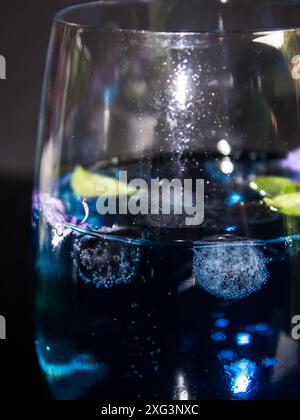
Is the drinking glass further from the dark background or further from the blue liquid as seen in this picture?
the dark background

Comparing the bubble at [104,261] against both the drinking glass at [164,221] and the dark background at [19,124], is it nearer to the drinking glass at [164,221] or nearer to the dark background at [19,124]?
the drinking glass at [164,221]

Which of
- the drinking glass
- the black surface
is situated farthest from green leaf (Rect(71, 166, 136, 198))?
the black surface

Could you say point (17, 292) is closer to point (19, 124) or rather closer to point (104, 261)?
point (104, 261)

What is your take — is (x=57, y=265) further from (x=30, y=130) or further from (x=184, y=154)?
(x=30, y=130)

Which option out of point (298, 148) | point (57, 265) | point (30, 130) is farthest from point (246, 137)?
point (30, 130)

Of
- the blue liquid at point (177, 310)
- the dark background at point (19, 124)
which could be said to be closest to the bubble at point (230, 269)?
the blue liquid at point (177, 310)

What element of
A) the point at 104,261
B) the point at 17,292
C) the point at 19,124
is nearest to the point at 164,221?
the point at 104,261

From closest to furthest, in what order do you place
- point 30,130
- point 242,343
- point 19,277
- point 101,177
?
point 242,343 < point 101,177 < point 19,277 < point 30,130
